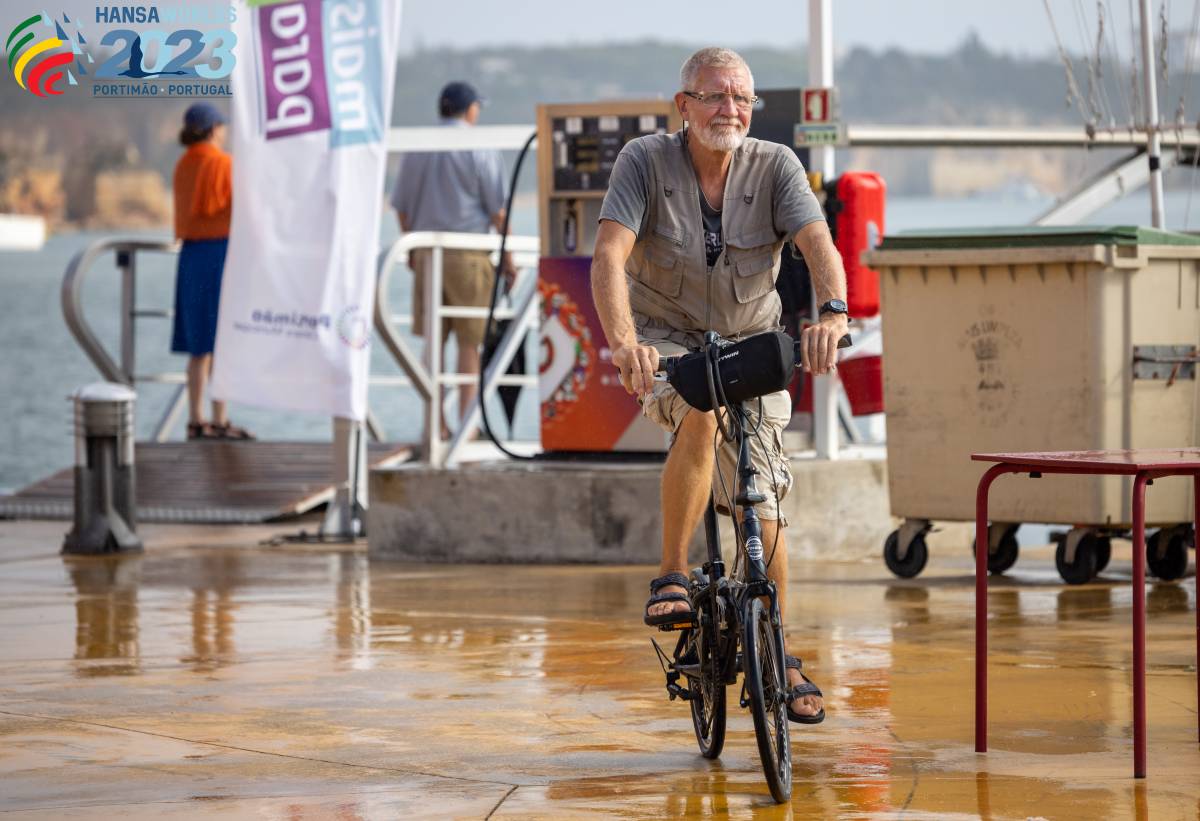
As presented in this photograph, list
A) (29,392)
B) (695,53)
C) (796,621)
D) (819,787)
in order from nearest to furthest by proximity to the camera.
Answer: (819,787)
(695,53)
(796,621)
(29,392)

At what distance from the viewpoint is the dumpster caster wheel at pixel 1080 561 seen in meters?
8.54

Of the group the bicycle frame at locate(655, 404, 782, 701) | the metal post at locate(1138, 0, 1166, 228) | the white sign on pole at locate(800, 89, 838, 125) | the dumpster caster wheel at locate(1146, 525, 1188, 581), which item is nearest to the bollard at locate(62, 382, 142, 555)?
the white sign on pole at locate(800, 89, 838, 125)

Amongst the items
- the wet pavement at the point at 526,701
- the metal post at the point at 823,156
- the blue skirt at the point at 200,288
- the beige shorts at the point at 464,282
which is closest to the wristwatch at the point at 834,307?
the wet pavement at the point at 526,701

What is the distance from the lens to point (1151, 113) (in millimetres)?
10414

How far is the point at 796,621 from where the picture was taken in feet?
24.8

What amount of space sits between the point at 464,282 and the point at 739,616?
7.21 metres

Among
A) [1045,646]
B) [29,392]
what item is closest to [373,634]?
[1045,646]

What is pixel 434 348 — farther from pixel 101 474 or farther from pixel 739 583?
pixel 739 583

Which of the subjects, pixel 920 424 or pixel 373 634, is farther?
pixel 920 424

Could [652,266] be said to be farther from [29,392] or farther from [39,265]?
[39,265]

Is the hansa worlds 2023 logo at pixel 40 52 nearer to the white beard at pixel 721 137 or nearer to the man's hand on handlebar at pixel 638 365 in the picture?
the white beard at pixel 721 137

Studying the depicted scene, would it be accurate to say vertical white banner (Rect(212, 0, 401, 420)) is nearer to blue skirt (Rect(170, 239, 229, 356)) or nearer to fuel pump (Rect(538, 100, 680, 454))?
fuel pump (Rect(538, 100, 680, 454))

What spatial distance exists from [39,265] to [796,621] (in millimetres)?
116465

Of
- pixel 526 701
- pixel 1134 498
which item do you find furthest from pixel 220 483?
pixel 1134 498
